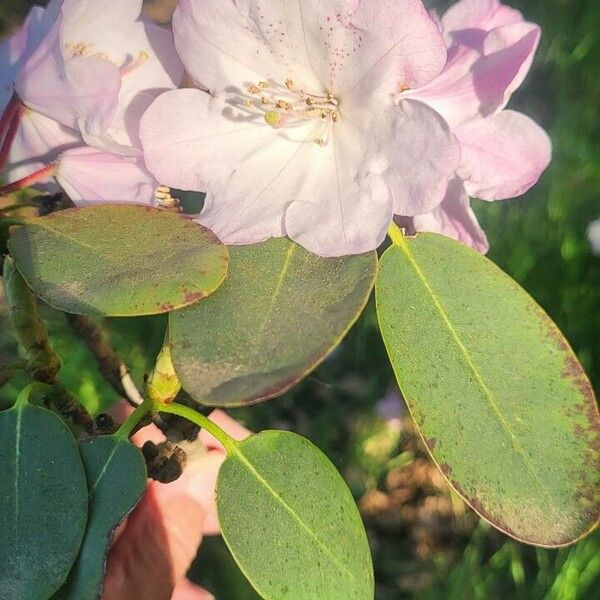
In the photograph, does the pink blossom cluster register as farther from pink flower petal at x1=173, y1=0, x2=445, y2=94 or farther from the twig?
the twig

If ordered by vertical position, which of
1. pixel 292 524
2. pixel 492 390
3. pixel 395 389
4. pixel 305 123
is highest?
pixel 305 123

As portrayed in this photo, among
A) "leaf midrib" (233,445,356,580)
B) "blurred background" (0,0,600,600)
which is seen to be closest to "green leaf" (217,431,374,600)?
"leaf midrib" (233,445,356,580)

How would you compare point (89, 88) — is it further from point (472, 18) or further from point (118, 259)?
point (472, 18)

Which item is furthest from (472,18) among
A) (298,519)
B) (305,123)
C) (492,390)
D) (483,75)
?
(298,519)

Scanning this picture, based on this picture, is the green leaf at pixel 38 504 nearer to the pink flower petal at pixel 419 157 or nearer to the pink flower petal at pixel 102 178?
the pink flower petal at pixel 102 178

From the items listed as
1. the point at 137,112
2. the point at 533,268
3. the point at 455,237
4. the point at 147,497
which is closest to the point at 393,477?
the point at 533,268

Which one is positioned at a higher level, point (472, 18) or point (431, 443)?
point (472, 18)
